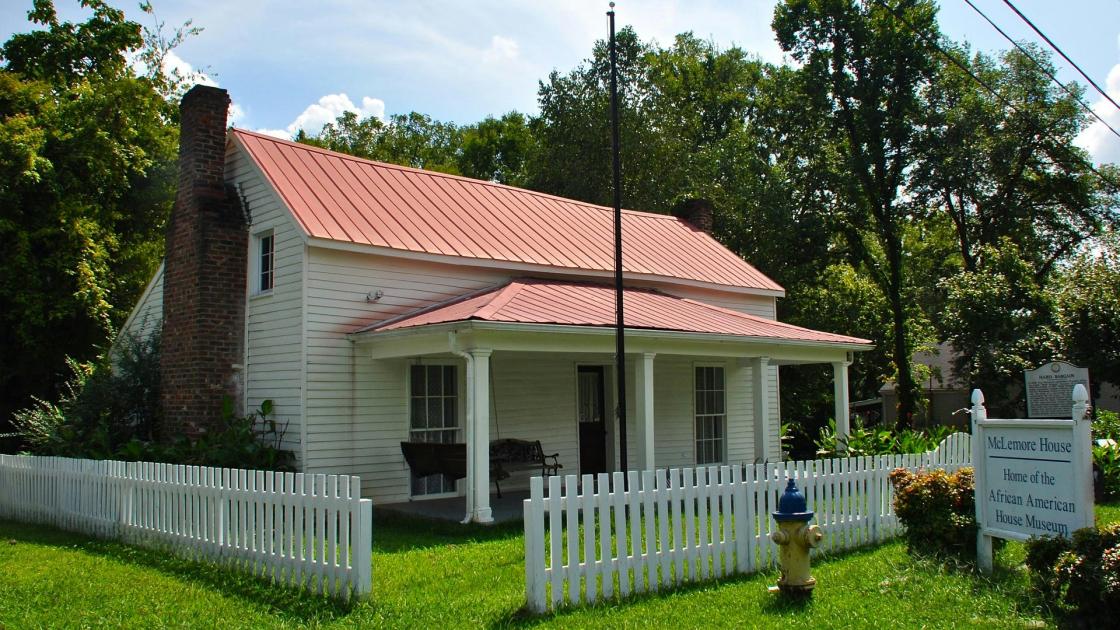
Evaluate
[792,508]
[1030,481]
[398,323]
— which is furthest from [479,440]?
[1030,481]

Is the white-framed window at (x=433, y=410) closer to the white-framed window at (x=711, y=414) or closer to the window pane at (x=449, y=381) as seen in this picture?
the window pane at (x=449, y=381)

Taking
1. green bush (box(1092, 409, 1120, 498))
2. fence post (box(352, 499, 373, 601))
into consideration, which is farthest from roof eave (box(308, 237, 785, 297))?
green bush (box(1092, 409, 1120, 498))

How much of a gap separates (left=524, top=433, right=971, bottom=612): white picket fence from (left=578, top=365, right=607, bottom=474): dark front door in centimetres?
687

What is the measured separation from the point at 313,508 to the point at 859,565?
4989mm

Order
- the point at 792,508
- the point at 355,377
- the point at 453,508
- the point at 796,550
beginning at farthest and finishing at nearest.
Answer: the point at 355,377 < the point at 453,508 < the point at 792,508 < the point at 796,550

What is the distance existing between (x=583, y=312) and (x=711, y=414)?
632cm

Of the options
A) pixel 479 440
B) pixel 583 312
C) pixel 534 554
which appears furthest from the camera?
pixel 583 312

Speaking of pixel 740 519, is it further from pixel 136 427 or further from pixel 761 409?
pixel 136 427

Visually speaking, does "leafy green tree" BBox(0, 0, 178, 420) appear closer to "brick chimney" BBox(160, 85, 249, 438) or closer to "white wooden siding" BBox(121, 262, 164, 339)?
"white wooden siding" BBox(121, 262, 164, 339)

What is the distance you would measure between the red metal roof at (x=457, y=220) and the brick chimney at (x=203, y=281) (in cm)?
73

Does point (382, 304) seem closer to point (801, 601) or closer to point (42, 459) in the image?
point (42, 459)

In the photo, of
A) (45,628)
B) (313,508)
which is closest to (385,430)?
(313,508)

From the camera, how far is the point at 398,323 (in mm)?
12648

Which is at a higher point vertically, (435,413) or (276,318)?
(276,318)
